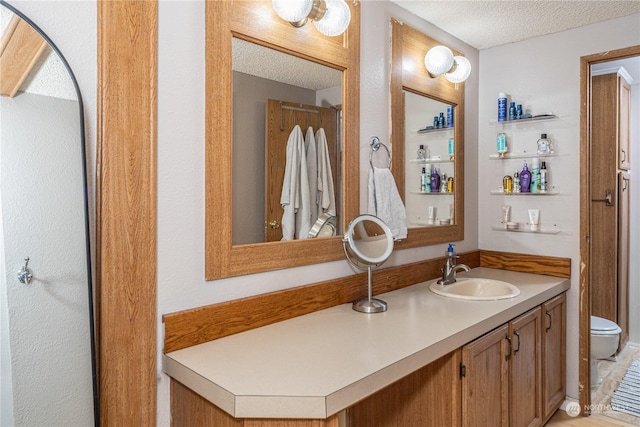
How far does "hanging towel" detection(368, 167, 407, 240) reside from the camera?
2074 mm

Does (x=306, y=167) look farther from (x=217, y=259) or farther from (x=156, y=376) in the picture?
(x=156, y=376)

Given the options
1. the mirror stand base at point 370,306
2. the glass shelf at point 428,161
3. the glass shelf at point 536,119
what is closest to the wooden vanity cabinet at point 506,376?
the mirror stand base at point 370,306

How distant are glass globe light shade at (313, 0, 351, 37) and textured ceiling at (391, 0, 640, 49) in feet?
1.93

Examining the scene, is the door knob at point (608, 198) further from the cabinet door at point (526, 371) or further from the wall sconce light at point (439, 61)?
the wall sconce light at point (439, 61)

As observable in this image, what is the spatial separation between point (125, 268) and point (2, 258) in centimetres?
31

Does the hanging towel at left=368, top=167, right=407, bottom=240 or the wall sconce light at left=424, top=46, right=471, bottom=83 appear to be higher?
the wall sconce light at left=424, top=46, right=471, bottom=83

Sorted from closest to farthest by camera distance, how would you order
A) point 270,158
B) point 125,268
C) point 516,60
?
point 125,268 < point 270,158 < point 516,60

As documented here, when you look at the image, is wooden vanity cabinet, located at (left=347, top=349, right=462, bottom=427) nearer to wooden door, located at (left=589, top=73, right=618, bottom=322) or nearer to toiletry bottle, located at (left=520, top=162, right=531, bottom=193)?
toiletry bottle, located at (left=520, top=162, right=531, bottom=193)

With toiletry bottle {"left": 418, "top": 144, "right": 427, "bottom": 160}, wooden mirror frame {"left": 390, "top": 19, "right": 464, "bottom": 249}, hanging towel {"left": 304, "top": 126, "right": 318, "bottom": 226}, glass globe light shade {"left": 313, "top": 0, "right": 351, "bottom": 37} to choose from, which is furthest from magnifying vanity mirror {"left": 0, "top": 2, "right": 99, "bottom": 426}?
toiletry bottle {"left": 418, "top": 144, "right": 427, "bottom": 160}

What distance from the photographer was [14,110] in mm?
1033

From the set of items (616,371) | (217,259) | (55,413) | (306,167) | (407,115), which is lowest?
(616,371)

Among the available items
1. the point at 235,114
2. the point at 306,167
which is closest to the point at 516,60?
the point at 306,167

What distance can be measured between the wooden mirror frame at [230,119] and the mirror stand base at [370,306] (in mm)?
239

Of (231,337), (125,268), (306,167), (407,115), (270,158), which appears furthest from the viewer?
(407,115)
